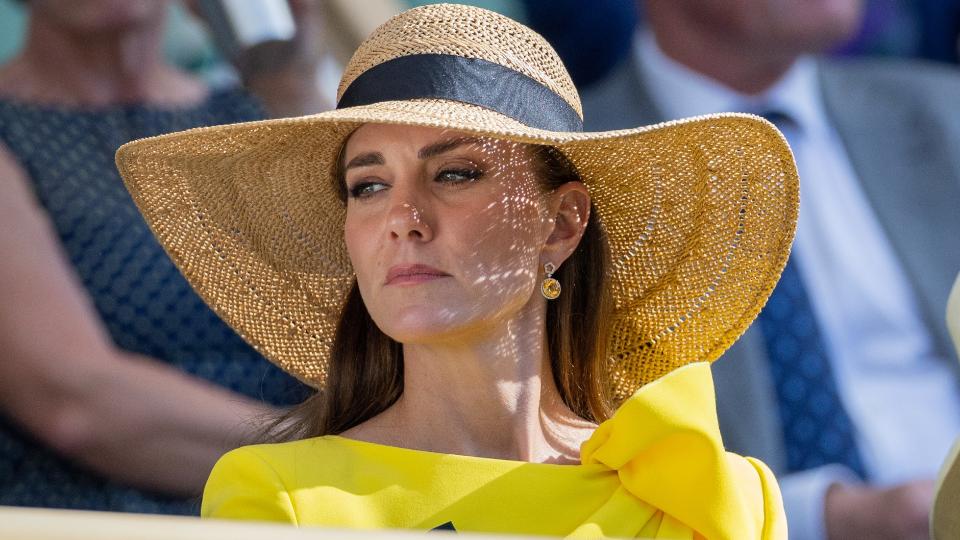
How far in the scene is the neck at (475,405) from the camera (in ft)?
6.97

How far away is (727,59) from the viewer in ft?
11.4

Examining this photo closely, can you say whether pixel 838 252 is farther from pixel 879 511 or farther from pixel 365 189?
pixel 365 189

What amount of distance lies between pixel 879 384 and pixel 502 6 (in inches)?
44.9

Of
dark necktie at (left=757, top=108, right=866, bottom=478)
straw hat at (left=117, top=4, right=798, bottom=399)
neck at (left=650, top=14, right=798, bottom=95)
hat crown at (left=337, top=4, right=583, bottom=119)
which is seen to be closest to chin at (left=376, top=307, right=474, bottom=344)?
straw hat at (left=117, top=4, right=798, bottom=399)

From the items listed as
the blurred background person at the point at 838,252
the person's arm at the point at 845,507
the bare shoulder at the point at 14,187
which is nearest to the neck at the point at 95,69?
the bare shoulder at the point at 14,187

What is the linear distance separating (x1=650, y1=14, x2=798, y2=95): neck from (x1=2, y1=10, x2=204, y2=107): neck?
1.07m

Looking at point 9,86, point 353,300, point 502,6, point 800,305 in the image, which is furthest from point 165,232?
point 800,305

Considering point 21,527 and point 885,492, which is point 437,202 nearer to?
point 21,527

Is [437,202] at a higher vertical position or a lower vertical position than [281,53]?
higher

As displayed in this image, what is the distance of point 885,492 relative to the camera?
323 centimetres

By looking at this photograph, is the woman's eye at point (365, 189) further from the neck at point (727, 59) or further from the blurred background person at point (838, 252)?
the neck at point (727, 59)

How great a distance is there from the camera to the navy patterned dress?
2936 mm

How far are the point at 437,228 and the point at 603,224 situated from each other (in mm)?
413

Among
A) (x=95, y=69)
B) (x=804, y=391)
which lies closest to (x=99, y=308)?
(x=95, y=69)
